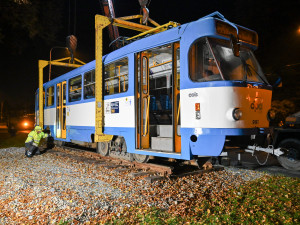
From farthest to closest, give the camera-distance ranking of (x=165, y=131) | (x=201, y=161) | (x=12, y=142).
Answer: (x=12, y=142)
(x=165, y=131)
(x=201, y=161)

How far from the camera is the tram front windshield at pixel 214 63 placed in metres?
5.66

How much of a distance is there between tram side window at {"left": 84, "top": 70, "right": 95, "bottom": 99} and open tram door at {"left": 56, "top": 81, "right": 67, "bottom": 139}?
2.45 metres

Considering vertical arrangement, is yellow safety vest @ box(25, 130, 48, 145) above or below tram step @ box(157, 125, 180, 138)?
below

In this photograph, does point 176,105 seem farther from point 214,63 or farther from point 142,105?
point 214,63

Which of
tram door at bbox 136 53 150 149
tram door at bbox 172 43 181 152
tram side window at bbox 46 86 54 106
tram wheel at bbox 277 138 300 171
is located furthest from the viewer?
tram side window at bbox 46 86 54 106

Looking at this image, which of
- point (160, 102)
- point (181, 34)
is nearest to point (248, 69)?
point (181, 34)

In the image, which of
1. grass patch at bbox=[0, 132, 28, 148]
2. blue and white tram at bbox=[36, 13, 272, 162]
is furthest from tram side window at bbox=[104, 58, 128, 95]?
grass patch at bbox=[0, 132, 28, 148]

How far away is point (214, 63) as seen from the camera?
5.68m

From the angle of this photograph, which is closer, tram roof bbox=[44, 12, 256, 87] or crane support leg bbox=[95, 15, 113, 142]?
tram roof bbox=[44, 12, 256, 87]

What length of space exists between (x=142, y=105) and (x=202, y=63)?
207cm

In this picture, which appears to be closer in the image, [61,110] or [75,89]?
[75,89]

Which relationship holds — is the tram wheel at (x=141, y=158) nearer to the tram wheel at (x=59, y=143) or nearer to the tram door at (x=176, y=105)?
the tram door at (x=176, y=105)

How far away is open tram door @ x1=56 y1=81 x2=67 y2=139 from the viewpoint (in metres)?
12.0

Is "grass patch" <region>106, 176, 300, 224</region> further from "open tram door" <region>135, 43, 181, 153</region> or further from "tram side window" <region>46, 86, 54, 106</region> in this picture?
"tram side window" <region>46, 86, 54, 106</region>
